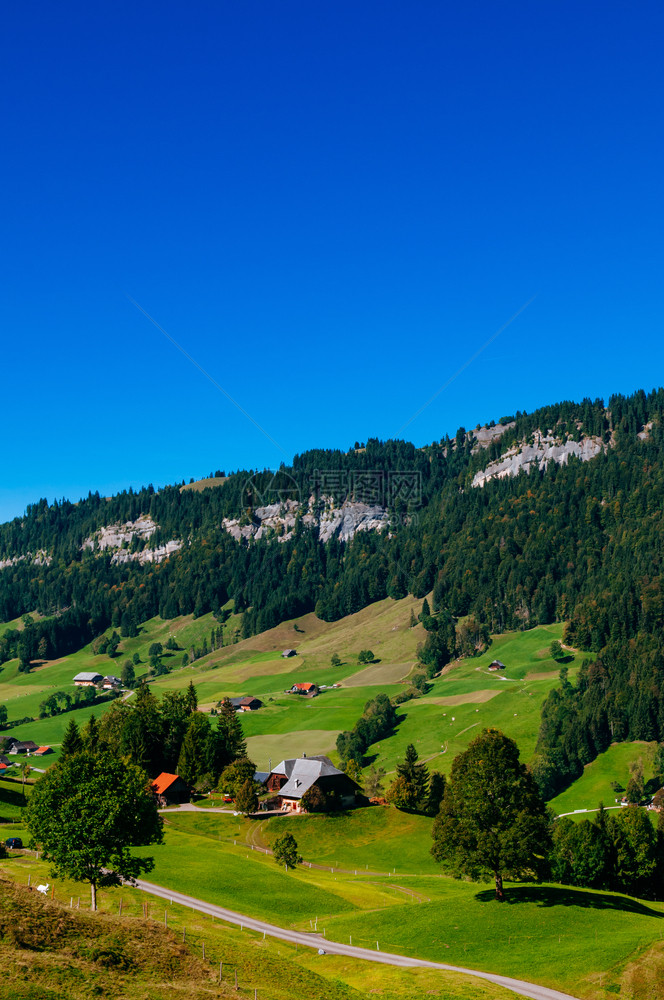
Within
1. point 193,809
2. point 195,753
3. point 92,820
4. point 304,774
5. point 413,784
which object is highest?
point 92,820

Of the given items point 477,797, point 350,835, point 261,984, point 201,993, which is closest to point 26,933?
point 201,993

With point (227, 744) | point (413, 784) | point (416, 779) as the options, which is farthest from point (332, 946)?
point (227, 744)

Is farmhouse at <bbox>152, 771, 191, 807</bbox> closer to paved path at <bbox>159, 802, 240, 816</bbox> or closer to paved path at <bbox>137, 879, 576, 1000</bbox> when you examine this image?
paved path at <bbox>159, 802, 240, 816</bbox>

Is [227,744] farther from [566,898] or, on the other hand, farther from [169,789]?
[566,898]

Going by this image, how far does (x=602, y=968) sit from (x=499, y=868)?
56.2 feet

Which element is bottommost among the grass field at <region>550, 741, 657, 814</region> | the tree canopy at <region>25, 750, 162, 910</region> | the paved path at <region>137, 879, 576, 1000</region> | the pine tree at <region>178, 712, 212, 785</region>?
the grass field at <region>550, 741, 657, 814</region>

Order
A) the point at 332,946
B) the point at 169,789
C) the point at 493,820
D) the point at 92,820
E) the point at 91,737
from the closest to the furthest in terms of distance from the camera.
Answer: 1. the point at 92,820
2. the point at 332,946
3. the point at 493,820
4. the point at 169,789
5. the point at 91,737

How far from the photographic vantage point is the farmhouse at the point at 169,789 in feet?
404

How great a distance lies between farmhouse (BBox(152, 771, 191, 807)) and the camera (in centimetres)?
12300

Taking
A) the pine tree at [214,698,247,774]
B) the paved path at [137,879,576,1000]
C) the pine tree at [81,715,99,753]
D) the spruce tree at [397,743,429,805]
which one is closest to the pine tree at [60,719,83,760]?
the pine tree at [81,715,99,753]

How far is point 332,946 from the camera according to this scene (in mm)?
58031

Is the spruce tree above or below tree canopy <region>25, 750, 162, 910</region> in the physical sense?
below

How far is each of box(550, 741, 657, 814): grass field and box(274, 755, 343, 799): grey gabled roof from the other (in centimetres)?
5250

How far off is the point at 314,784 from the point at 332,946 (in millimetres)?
65737
